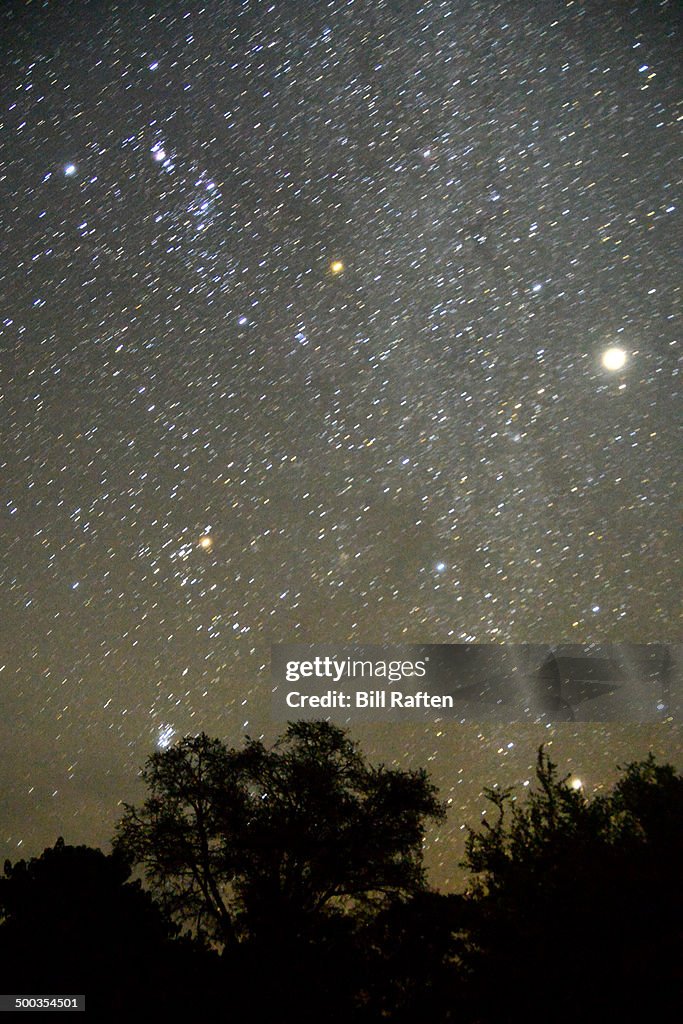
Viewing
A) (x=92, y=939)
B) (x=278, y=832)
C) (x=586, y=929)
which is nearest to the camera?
(x=586, y=929)

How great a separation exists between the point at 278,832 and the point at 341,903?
196 centimetres

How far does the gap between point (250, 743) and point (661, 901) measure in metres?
10.4

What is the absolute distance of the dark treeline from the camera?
8.99 metres

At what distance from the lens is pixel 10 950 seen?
12617mm

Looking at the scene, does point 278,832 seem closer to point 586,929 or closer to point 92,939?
point 92,939

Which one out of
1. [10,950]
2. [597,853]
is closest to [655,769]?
[597,853]

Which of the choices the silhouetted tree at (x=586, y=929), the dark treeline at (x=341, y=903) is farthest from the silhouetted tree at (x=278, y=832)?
the silhouetted tree at (x=586, y=929)

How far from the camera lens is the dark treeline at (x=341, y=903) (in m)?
8.99

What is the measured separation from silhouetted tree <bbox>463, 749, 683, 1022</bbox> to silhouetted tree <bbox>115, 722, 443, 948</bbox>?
4607 mm

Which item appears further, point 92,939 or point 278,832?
point 278,832

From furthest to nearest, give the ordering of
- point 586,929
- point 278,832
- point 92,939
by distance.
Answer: point 278,832 < point 92,939 < point 586,929

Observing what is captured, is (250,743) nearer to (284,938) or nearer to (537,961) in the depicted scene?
(284,938)

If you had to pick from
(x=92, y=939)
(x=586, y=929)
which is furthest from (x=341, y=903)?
(x=586, y=929)

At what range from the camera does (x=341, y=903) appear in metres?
16.2
